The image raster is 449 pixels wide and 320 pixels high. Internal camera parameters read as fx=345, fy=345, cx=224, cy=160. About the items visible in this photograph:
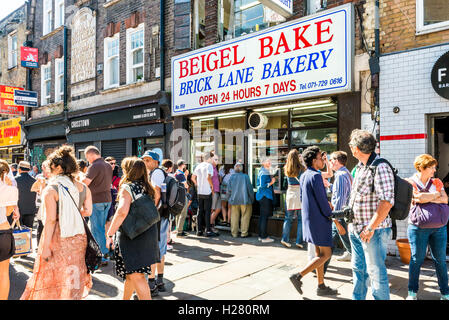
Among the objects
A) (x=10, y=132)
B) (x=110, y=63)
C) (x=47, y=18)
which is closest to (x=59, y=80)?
(x=47, y=18)

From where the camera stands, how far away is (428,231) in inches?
161

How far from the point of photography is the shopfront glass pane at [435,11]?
616 centimetres

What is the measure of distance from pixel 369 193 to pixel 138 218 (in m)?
2.34

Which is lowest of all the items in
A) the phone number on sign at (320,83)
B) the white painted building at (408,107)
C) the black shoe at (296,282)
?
A: the black shoe at (296,282)

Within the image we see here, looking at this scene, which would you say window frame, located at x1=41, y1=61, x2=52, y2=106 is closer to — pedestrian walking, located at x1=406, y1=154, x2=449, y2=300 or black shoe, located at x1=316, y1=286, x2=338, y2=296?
black shoe, located at x1=316, y1=286, x2=338, y2=296

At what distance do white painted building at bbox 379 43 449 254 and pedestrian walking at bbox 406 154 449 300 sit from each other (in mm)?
2223

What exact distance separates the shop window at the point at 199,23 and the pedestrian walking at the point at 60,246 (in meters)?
7.45

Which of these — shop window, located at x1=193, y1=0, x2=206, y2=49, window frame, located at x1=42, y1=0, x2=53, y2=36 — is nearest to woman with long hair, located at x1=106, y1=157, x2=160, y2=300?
shop window, located at x1=193, y1=0, x2=206, y2=49

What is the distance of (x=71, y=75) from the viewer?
47.6ft

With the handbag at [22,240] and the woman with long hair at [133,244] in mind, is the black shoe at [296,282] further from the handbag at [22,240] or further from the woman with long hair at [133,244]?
the handbag at [22,240]

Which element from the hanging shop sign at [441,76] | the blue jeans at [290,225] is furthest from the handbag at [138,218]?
the hanging shop sign at [441,76]

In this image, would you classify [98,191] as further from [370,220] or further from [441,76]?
[441,76]

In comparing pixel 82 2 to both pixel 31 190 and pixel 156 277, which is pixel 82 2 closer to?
pixel 31 190
